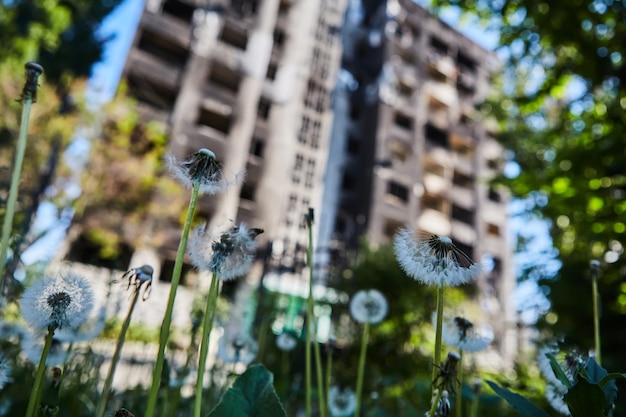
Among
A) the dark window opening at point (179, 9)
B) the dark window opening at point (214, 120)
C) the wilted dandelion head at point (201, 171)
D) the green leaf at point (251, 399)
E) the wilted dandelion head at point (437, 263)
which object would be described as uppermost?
the dark window opening at point (179, 9)

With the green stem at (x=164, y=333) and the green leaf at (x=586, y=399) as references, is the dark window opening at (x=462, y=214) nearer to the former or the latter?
the green leaf at (x=586, y=399)

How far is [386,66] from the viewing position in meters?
30.0

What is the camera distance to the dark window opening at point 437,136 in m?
32.6

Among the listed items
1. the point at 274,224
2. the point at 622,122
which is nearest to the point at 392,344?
the point at 622,122

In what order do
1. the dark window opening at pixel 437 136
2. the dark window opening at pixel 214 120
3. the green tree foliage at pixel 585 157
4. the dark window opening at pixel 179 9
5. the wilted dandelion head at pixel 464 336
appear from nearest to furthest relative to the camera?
the wilted dandelion head at pixel 464 336
the green tree foliage at pixel 585 157
the dark window opening at pixel 214 120
the dark window opening at pixel 179 9
the dark window opening at pixel 437 136

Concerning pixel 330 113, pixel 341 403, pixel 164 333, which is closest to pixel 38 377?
pixel 164 333

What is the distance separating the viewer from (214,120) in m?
23.8

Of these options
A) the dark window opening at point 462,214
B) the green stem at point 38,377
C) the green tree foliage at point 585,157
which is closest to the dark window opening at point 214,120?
the dark window opening at point 462,214

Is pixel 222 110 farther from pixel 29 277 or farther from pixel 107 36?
pixel 29 277

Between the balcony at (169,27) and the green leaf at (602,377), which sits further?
the balcony at (169,27)

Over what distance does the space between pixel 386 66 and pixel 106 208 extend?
2238 centimetres

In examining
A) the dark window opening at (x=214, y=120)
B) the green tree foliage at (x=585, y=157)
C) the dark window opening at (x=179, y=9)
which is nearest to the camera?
the green tree foliage at (x=585, y=157)

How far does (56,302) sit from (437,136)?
34280mm

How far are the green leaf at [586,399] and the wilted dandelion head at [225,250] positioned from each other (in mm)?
668
